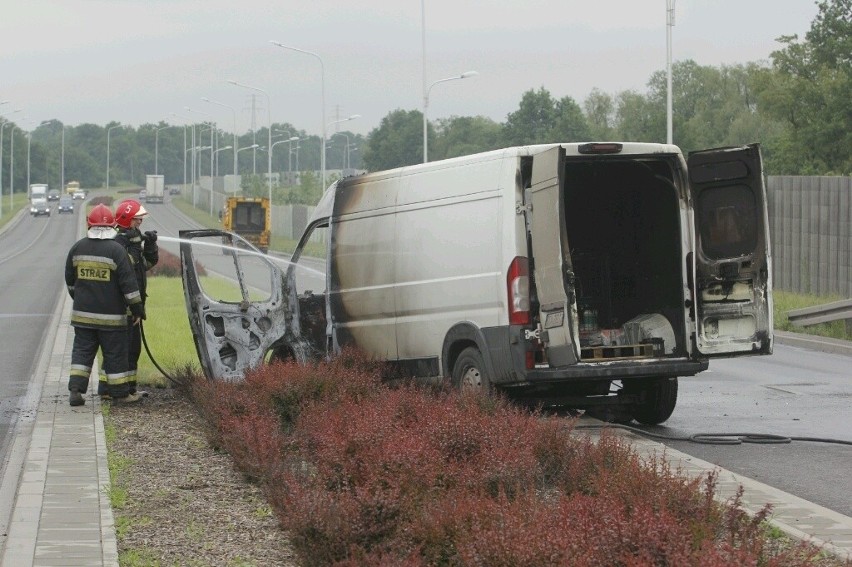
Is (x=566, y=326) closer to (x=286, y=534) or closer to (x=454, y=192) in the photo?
(x=454, y=192)

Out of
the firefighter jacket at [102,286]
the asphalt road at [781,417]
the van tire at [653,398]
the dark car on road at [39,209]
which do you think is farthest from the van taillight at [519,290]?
the dark car on road at [39,209]

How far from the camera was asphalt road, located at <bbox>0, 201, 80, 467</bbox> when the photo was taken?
→ 15211 millimetres

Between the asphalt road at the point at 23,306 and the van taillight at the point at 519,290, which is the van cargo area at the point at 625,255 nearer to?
the van taillight at the point at 519,290

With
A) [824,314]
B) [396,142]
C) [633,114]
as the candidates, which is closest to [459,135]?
[396,142]

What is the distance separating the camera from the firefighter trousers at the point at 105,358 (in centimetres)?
1359

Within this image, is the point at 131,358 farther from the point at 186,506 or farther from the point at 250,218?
the point at 250,218

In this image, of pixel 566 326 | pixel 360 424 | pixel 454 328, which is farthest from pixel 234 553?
pixel 454 328

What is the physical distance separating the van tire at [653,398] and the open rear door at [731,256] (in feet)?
2.48

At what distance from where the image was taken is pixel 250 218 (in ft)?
242

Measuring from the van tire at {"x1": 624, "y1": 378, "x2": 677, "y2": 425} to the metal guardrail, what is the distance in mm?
10035

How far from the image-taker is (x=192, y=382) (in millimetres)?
Answer: 14000

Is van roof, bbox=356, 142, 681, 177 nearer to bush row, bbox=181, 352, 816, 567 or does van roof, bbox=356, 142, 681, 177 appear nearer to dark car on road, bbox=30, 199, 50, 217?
bush row, bbox=181, 352, 816, 567

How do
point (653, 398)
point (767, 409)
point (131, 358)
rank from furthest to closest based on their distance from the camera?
point (131, 358) → point (767, 409) → point (653, 398)

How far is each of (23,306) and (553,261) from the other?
24.3 meters
